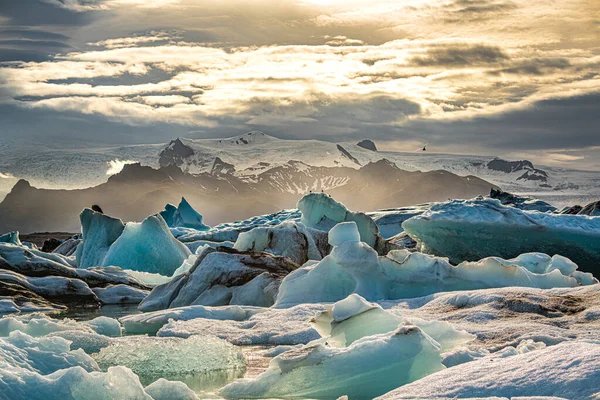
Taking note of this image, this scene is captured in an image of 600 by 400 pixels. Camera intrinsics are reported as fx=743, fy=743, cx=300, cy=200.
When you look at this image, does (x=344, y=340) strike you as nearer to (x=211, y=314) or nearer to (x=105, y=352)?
(x=105, y=352)

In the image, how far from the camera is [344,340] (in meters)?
6.89

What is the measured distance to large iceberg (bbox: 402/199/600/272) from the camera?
747 inches

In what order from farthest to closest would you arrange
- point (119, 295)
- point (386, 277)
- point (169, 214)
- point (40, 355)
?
1. point (169, 214)
2. point (119, 295)
3. point (386, 277)
4. point (40, 355)

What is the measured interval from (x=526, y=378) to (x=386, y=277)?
7.41 m

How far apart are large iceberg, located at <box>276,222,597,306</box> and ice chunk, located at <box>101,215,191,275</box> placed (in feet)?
37.6

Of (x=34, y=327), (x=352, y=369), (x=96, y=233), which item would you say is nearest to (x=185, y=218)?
(x=96, y=233)

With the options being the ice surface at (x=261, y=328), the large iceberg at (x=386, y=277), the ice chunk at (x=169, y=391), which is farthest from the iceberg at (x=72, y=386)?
→ the large iceberg at (x=386, y=277)

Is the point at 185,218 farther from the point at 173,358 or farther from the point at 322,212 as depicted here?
the point at 173,358

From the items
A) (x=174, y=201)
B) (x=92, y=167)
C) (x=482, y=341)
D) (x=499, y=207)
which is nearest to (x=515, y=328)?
(x=482, y=341)

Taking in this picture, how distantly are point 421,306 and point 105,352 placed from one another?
462 centimetres

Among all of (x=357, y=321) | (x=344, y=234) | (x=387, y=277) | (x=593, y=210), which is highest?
(x=357, y=321)

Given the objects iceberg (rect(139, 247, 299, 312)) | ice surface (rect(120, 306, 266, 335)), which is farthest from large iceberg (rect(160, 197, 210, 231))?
ice surface (rect(120, 306, 266, 335))

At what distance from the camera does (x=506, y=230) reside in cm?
1934

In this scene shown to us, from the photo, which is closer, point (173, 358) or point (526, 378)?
point (526, 378)
